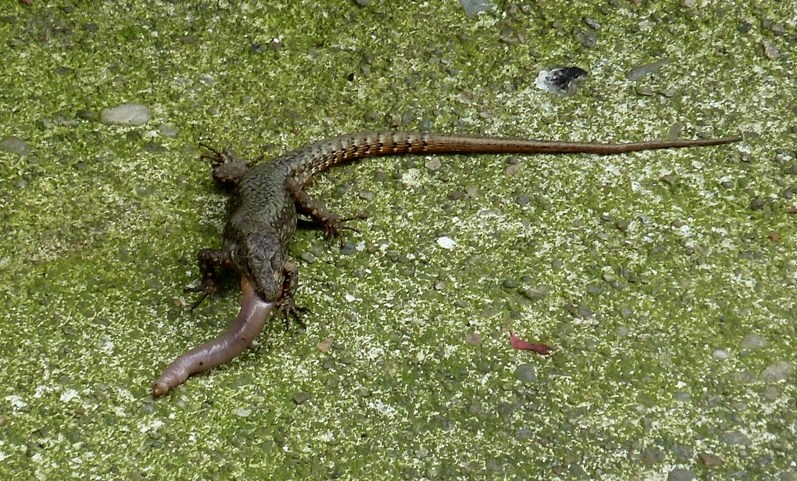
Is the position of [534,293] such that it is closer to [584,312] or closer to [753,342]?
[584,312]

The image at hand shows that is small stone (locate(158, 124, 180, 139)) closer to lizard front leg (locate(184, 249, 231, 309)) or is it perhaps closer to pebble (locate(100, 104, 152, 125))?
pebble (locate(100, 104, 152, 125))

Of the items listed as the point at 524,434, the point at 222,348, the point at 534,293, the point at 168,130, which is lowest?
the point at 524,434

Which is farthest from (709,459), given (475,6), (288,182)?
(475,6)

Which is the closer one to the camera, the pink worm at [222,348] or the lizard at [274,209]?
the pink worm at [222,348]

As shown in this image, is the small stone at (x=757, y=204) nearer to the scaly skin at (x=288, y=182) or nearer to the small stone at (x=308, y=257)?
the scaly skin at (x=288, y=182)

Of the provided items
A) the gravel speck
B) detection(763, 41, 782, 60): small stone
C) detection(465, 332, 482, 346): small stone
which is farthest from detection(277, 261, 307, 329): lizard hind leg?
detection(763, 41, 782, 60): small stone

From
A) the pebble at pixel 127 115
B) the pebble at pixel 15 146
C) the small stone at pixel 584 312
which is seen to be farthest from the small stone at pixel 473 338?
the pebble at pixel 15 146

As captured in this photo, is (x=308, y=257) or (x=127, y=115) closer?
(x=308, y=257)
